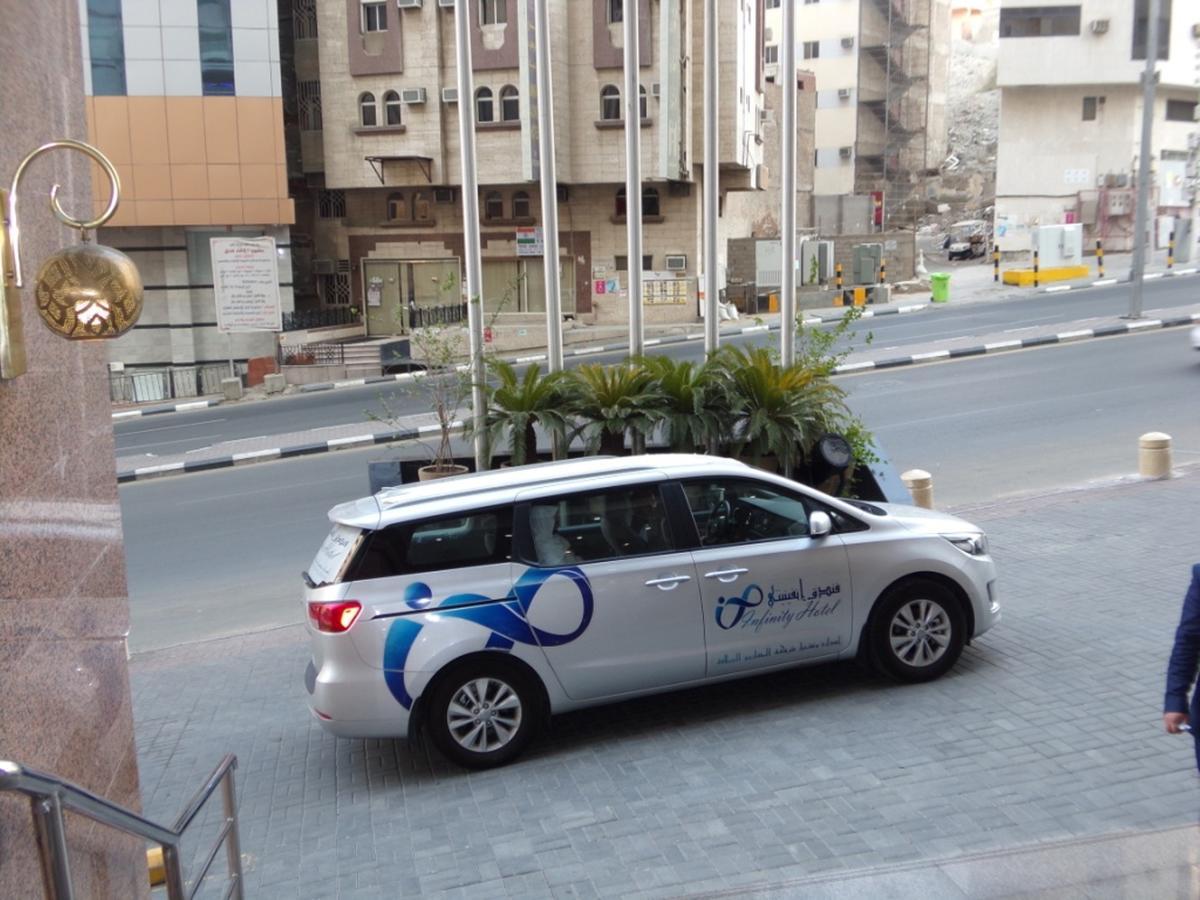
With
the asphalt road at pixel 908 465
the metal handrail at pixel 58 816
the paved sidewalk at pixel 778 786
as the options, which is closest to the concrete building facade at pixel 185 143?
the asphalt road at pixel 908 465

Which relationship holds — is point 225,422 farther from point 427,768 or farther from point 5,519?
point 5,519

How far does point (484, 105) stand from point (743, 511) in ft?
106

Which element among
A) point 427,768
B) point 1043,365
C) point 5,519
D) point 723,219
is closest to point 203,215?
point 723,219

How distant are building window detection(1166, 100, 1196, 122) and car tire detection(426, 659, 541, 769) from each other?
50.9 m

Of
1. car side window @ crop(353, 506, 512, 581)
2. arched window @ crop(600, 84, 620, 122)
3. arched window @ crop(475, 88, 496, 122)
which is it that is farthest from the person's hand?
arched window @ crop(475, 88, 496, 122)

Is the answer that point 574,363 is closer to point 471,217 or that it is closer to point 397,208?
point 397,208

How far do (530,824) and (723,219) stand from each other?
39056 millimetres

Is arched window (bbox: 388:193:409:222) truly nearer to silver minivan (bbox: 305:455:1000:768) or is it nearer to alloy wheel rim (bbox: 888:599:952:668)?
silver minivan (bbox: 305:455:1000:768)

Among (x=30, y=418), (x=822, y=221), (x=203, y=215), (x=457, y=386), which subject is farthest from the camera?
(x=822, y=221)

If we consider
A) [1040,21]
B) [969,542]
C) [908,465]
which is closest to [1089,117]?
[1040,21]

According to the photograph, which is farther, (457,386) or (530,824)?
(457,386)

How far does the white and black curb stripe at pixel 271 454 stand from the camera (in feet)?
63.2

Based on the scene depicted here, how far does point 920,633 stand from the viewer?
742 centimetres

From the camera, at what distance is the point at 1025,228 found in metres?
49.8
